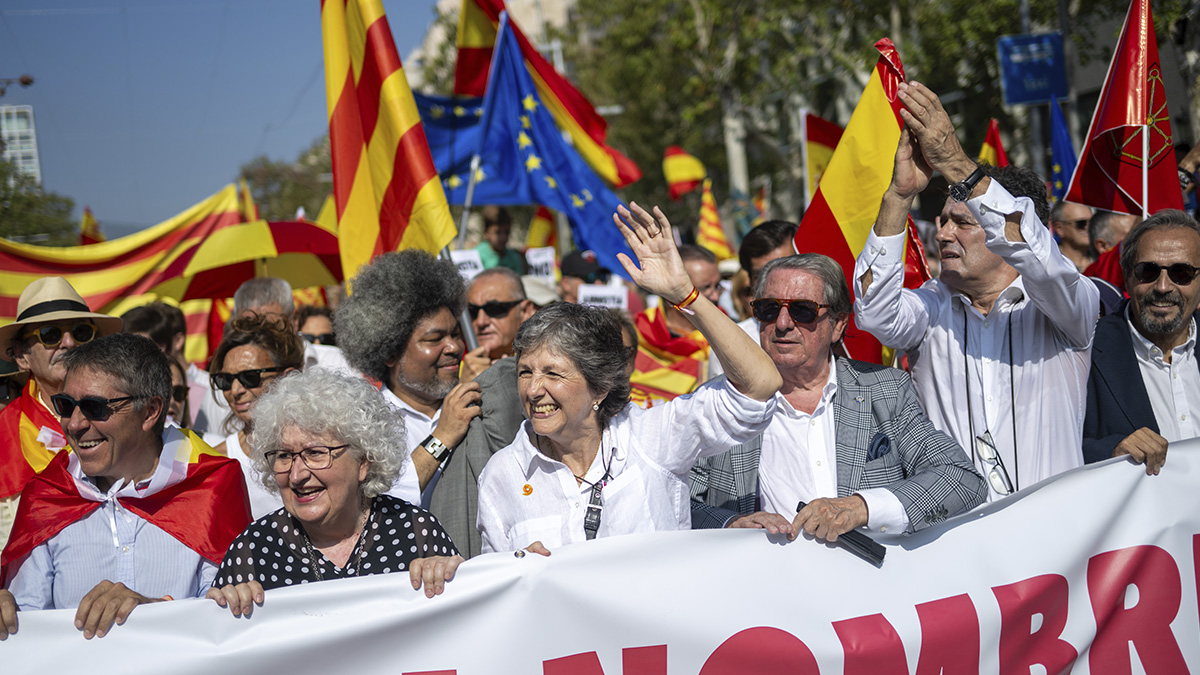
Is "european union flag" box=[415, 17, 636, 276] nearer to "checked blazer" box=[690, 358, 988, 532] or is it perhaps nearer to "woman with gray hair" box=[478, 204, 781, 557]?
"checked blazer" box=[690, 358, 988, 532]

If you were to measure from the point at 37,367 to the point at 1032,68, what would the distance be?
13.4 meters

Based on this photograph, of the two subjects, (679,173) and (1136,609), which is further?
(679,173)

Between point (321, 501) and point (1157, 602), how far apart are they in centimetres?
254

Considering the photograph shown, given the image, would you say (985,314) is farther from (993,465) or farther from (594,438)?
(594,438)

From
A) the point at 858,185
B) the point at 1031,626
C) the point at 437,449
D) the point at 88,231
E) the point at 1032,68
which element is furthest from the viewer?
the point at 1032,68

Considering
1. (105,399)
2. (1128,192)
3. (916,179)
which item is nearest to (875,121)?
(916,179)

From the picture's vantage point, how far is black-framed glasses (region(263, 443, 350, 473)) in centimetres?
292

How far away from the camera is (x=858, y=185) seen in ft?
→ 14.6

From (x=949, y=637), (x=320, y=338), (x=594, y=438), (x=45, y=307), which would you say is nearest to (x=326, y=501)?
(x=594, y=438)

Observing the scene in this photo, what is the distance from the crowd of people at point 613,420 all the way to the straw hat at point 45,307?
0.09 m

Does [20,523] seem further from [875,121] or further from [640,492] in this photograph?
[875,121]

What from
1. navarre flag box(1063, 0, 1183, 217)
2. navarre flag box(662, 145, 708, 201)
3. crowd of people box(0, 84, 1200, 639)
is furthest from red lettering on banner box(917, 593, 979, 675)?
navarre flag box(662, 145, 708, 201)

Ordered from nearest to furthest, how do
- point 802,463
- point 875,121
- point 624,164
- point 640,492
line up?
point 640,492
point 802,463
point 875,121
point 624,164

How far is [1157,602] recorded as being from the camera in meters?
3.13
